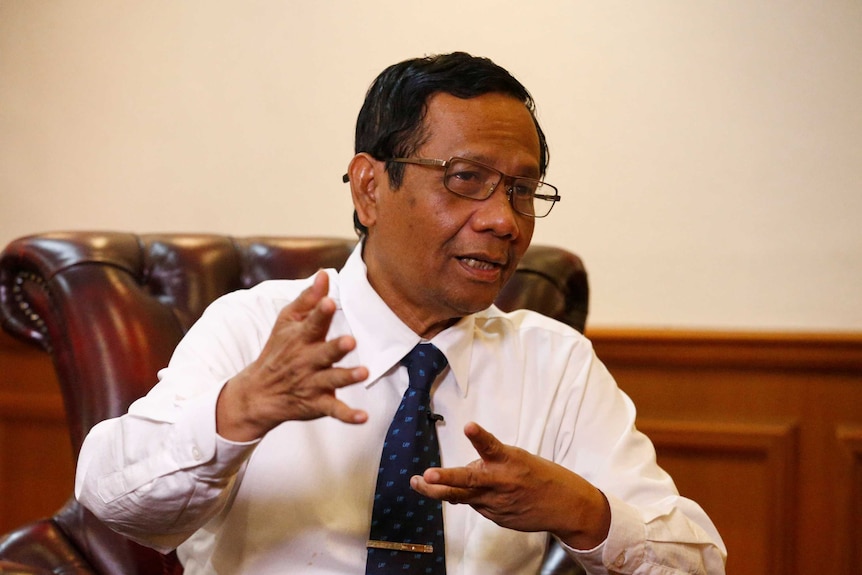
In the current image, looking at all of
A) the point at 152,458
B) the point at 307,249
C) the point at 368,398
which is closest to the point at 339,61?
the point at 307,249

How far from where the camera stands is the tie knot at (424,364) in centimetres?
142

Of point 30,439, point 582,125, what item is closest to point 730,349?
point 582,125

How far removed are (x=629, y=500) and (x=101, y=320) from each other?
954 millimetres

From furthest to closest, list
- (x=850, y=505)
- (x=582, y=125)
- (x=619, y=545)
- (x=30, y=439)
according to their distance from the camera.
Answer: (x=30, y=439), (x=582, y=125), (x=850, y=505), (x=619, y=545)

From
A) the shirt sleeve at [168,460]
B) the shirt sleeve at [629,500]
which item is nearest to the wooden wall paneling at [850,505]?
the shirt sleeve at [629,500]

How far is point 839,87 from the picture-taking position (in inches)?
99.7

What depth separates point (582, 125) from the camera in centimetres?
262

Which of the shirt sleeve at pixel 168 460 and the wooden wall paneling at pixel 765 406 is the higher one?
the shirt sleeve at pixel 168 460

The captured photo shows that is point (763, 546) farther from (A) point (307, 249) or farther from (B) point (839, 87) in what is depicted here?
A: (A) point (307, 249)

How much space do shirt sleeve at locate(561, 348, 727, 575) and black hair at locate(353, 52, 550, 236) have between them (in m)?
0.50

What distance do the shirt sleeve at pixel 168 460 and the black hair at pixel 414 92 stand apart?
1.41ft

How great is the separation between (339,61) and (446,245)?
1486 millimetres

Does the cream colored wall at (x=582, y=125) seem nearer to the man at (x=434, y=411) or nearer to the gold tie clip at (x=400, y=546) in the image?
the man at (x=434, y=411)

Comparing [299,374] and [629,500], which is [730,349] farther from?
[299,374]
